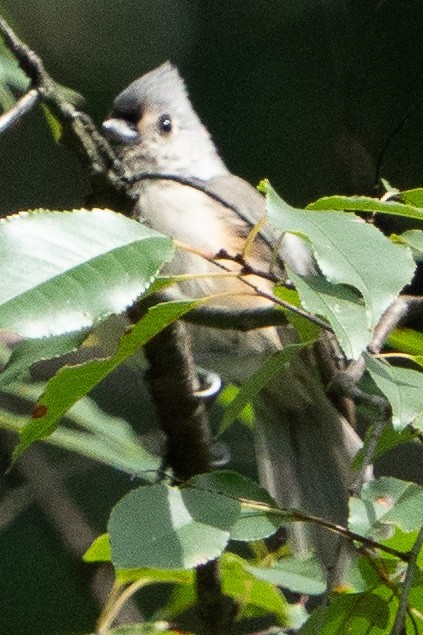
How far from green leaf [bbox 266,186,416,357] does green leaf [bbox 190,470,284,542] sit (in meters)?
0.27

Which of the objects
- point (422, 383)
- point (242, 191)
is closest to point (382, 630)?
point (422, 383)

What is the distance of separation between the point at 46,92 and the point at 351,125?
2483mm

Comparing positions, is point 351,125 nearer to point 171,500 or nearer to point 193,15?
point 193,15

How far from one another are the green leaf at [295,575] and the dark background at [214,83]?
7.26ft

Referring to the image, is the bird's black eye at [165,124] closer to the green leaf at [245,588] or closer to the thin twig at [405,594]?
the green leaf at [245,588]

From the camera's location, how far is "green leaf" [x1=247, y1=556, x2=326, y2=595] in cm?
164

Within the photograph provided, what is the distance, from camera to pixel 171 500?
1.19 meters

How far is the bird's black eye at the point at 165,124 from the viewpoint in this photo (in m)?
3.32

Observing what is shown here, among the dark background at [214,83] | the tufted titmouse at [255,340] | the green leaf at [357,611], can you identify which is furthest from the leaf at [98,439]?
the dark background at [214,83]

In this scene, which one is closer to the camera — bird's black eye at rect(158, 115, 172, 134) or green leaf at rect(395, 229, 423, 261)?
green leaf at rect(395, 229, 423, 261)

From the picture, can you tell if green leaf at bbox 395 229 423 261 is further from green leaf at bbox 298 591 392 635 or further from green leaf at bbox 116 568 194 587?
green leaf at bbox 116 568 194 587

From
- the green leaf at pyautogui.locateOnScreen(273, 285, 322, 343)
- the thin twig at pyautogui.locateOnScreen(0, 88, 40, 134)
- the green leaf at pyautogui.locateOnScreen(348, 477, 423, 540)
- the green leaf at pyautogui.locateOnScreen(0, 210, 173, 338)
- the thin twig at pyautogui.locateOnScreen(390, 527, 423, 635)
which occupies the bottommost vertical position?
the green leaf at pyautogui.locateOnScreen(348, 477, 423, 540)

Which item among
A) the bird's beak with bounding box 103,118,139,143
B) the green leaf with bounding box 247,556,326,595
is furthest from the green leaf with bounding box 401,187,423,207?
the bird's beak with bounding box 103,118,139,143

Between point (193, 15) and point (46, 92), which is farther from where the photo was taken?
point (193, 15)
